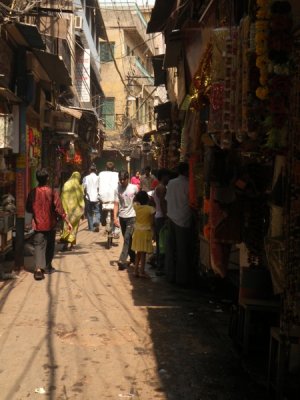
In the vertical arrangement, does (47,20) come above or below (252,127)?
above

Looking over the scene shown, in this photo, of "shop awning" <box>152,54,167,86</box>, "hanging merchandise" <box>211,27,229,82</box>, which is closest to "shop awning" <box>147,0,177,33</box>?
"shop awning" <box>152,54,167,86</box>

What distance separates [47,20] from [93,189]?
208 inches

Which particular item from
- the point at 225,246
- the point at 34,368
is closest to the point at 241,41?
the point at 225,246

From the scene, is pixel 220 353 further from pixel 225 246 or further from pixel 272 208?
pixel 272 208

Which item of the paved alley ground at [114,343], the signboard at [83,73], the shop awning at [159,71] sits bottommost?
the paved alley ground at [114,343]

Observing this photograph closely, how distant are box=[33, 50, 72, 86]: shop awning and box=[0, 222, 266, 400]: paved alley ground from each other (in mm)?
4688

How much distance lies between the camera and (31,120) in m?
13.1

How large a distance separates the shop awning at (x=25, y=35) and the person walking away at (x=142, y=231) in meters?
3.31

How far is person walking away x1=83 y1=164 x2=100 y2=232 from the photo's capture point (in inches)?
637

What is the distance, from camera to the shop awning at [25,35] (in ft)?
30.1

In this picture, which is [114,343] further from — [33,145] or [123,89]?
[123,89]

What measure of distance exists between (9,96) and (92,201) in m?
7.22

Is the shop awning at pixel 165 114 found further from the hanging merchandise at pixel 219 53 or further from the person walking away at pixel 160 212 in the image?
the hanging merchandise at pixel 219 53

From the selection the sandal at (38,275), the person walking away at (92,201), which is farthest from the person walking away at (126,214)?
the person walking away at (92,201)
